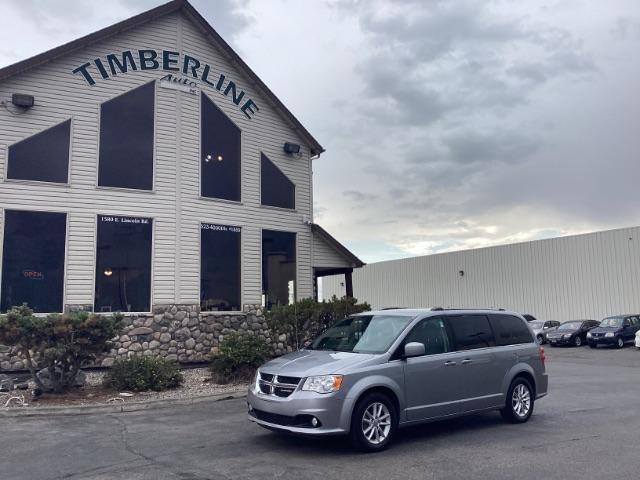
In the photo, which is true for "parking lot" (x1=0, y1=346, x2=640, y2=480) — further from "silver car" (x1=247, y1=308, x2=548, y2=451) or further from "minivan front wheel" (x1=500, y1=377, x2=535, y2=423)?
"silver car" (x1=247, y1=308, x2=548, y2=451)

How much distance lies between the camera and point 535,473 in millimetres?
6660

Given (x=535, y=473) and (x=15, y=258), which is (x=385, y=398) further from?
(x=15, y=258)

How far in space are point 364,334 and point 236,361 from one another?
549cm

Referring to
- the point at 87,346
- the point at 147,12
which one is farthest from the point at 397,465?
the point at 147,12

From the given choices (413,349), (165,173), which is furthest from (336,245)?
(413,349)

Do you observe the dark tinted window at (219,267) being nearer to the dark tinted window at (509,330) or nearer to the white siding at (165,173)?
the white siding at (165,173)

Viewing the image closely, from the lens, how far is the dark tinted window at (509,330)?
970 centimetres

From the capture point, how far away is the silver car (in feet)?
24.4

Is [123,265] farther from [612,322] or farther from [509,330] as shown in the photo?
[612,322]

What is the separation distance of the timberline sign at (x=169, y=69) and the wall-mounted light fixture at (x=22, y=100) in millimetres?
1503

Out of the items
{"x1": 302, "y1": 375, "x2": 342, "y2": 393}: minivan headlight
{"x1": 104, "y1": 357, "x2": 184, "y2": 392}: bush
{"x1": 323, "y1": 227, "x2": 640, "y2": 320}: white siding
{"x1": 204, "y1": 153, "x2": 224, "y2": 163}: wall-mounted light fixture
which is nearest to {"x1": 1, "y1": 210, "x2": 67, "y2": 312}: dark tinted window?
{"x1": 104, "y1": 357, "x2": 184, "y2": 392}: bush

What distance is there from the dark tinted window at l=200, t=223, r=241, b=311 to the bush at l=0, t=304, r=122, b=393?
16.9 feet

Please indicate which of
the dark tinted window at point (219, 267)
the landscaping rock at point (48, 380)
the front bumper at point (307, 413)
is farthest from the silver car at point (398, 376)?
the dark tinted window at point (219, 267)

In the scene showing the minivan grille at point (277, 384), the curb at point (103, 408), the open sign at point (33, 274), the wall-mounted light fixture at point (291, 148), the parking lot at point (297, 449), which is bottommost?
the parking lot at point (297, 449)
